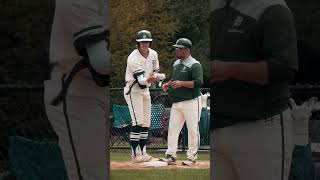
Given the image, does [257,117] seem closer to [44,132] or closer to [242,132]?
[242,132]

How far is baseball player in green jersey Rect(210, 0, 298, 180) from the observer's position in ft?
9.27

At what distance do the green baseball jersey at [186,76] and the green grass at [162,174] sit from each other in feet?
2.75

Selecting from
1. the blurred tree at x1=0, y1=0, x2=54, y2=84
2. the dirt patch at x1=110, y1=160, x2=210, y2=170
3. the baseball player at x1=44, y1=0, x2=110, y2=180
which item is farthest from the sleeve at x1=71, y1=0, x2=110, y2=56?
the dirt patch at x1=110, y1=160, x2=210, y2=170

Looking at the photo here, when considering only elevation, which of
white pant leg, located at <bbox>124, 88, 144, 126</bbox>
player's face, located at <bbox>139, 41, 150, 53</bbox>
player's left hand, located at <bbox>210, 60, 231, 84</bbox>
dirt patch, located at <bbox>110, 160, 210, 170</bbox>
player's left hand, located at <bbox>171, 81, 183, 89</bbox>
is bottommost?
dirt patch, located at <bbox>110, 160, 210, 170</bbox>

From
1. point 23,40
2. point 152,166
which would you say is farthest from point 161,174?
point 23,40

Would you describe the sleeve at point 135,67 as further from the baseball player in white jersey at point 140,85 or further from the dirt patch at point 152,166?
the dirt patch at point 152,166

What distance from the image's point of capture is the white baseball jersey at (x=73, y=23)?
113 inches

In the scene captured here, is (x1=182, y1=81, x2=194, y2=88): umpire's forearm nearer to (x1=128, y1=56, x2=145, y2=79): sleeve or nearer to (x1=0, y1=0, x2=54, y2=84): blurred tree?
(x1=128, y1=56, x2=145, y2=79): sleeve

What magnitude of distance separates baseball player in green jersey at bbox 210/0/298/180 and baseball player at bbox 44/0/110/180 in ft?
1.56

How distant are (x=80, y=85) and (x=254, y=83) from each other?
713 mm

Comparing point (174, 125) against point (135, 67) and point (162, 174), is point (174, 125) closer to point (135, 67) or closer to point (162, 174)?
point (135, 67)

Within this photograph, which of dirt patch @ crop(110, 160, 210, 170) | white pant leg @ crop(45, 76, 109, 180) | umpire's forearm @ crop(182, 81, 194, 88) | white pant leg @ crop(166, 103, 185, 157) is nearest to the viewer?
white pant leg @ crop(45, 76, 109, 180)

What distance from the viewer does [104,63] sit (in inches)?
113

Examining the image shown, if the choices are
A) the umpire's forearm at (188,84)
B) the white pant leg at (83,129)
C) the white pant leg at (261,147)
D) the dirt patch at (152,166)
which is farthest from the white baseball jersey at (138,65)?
the white pant leg at (261,147)
